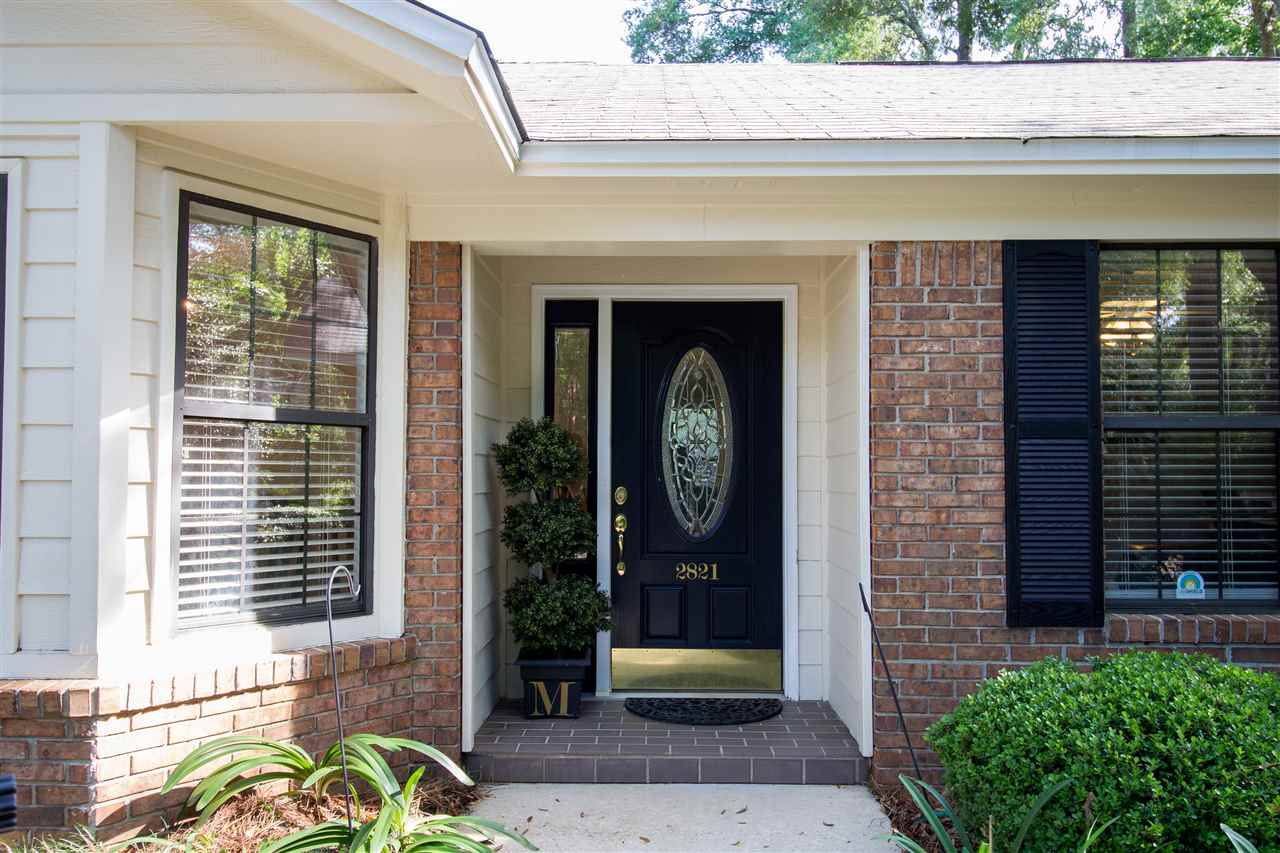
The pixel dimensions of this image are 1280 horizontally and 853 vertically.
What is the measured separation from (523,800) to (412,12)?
3.01 m

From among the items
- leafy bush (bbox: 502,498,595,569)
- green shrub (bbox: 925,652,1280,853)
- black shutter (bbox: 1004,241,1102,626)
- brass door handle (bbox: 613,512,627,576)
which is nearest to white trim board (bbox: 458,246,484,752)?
leafy bush (bbox: 502,498,595,569)

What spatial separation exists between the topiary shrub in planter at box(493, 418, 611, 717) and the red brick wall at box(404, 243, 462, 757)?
1.80 feet

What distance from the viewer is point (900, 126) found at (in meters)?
3.86

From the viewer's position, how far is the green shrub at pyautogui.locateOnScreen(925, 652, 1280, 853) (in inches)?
98.4

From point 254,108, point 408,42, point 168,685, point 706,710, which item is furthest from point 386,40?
point 706,710

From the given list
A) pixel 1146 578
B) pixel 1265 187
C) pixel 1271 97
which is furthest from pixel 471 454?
pixel 1271 97

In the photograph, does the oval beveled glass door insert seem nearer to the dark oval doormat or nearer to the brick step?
the dark oval doormat

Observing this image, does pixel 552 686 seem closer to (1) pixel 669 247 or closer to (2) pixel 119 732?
(2) pixel 119 732

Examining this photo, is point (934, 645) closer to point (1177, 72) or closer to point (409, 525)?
point (409, 525)

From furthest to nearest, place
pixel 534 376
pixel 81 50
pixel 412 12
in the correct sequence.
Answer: pixel 534 376
pixel 81 50
pixel 412 12

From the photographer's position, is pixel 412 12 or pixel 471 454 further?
pixel 471 454

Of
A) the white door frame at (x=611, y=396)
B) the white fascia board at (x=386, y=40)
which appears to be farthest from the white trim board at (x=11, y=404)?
the white door frame at (x=611, y=396)

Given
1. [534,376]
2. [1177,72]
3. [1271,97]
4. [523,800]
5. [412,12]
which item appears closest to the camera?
[412,12]

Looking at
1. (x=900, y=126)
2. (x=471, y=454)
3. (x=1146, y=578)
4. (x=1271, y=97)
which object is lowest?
(x=1146, y=578)
